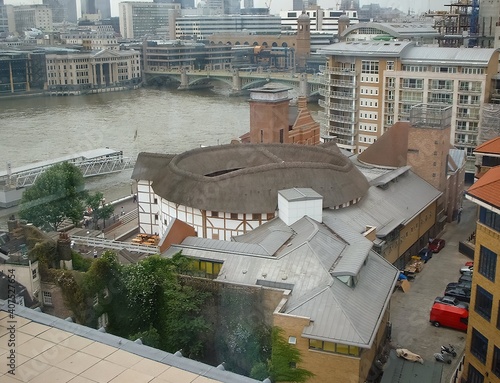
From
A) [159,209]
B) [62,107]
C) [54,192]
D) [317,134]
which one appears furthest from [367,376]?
[62,107]

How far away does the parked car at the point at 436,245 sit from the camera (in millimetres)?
7461

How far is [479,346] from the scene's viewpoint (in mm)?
4348

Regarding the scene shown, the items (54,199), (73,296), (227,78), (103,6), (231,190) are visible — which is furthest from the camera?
(227,78)

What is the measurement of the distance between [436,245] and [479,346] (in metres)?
3.27

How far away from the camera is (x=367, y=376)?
175 inches

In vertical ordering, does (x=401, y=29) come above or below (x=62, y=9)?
below

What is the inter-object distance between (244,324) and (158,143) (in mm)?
8591

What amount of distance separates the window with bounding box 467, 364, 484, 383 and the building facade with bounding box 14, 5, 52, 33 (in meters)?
7.84

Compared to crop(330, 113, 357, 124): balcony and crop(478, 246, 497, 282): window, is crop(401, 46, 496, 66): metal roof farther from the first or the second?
crop(478, 246, 497, 282): window

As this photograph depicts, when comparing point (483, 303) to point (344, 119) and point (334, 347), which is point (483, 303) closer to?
point (334, 347)

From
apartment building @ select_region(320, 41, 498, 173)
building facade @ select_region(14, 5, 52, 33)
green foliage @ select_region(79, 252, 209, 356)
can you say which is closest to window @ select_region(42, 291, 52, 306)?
green foliage @ select_region(79, 252, 209, 356)

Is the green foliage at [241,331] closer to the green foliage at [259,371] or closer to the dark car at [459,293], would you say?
the green foliage at [259,371]

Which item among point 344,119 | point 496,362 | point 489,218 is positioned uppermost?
point 489,218

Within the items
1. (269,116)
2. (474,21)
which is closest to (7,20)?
(269,116)
